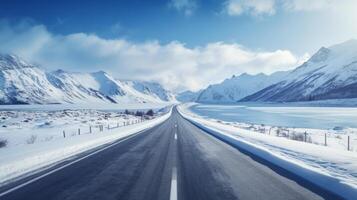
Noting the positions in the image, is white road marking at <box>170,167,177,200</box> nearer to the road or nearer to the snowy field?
the road

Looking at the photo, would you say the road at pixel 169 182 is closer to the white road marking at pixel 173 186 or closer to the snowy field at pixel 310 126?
the white road marking at pixel 173 186

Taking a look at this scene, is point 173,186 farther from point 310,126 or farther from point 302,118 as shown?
point 302,118

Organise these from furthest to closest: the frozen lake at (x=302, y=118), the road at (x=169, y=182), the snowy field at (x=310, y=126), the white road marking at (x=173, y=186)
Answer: the frozen lake at (x=302, y=118)
the snowy field at (x=310, y=126)
the road at (x=169, y=182)
the white road marking at (x=173, y=186)

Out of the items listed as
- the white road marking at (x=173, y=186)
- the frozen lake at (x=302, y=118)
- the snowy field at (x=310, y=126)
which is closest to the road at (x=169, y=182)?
the white road marking at (x=173, y=186)

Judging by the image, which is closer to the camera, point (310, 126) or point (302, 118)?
point (310, 126)

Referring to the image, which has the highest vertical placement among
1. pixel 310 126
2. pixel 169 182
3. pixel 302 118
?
pixel 169 182

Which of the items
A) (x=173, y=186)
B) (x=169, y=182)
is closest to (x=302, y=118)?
(x=169, y=182)

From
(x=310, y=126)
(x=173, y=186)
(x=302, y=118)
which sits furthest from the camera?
(x=302, y=118)

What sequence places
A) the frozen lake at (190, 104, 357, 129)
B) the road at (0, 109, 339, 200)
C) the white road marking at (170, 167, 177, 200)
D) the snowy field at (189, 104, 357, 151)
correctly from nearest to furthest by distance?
the white road marking at (170, 167, 177, 200), the road at (0, 109, 339, 200), the snowy field at (189, 104, 357, 151), the frozen lake at (190, 104, 357, 129)

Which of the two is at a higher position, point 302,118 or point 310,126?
point 302,118

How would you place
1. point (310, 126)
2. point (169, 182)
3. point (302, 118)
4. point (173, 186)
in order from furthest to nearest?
point (302, 118)
point (310, 126)
point (169, 182)
point (173, 186)

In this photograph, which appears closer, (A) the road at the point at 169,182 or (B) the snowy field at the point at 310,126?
(A) the road at the point at 169,182

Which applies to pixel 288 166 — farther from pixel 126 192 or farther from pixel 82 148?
pixel 82 148

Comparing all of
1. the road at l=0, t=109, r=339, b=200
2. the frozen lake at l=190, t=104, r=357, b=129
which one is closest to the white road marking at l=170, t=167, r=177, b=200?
the road at l=0, t=109, r=339, b=200
